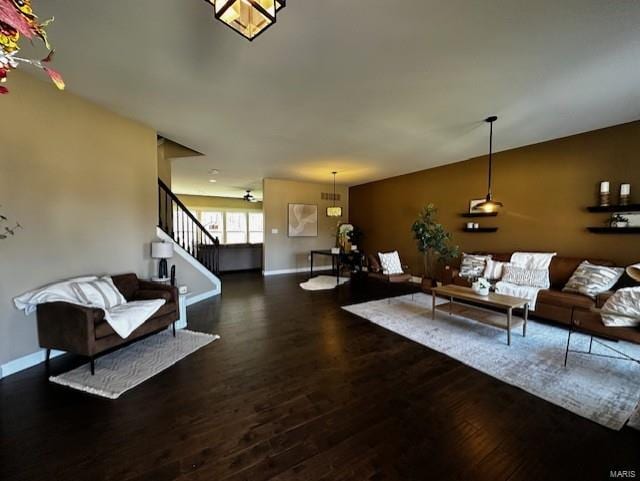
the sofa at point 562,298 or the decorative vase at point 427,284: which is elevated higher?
the sofa at point 562,298

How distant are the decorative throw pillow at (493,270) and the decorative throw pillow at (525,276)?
164 mm

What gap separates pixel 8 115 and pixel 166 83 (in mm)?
1407

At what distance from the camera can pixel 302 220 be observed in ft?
26.7

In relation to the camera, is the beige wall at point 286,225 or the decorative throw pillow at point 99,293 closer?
the decorative throw pillow at point 99,293

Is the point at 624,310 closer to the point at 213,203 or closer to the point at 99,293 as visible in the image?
the point at 99,293

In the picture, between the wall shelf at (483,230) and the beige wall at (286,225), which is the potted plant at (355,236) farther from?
the wall shelf at (483,230)

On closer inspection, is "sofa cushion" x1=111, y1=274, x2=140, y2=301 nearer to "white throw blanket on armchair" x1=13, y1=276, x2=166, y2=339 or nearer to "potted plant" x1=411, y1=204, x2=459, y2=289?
"white throw blanket on armchair" x1=13, y1=276, x2=166, y2=339

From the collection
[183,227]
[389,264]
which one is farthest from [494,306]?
[183,227]

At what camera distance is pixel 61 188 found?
2.78 meters

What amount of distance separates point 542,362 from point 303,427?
256 cm

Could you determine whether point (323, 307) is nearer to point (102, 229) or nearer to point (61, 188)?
point (102, 229)

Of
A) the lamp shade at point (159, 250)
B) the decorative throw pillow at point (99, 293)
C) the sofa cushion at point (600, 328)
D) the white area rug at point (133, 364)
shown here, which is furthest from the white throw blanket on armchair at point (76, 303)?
the sofa cushion at point (600, 328)

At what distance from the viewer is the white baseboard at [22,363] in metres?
2.35

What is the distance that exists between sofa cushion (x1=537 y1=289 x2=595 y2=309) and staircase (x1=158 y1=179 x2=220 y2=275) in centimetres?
573
